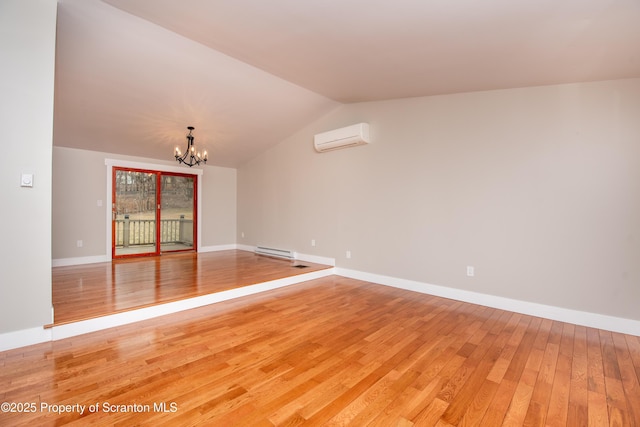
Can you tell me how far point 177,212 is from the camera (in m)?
6.84

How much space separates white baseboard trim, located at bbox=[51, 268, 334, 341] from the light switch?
125 cm

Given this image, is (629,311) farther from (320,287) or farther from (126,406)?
(126,406)

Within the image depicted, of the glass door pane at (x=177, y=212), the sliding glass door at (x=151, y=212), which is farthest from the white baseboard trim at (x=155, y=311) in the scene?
the glass door pane at (x=177, y=212)

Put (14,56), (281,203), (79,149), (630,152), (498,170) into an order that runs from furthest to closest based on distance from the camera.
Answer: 1. (281,203)
2. (79,149)
3. (498,170)
4. (630,152)
5. (14,56)

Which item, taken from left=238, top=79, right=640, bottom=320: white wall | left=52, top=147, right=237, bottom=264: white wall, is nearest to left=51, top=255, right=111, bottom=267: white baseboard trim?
left=52, top=147, right=237, bottom=264: white wall

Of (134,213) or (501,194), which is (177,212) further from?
(501,194)

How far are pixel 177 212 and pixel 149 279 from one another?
289 centimetres

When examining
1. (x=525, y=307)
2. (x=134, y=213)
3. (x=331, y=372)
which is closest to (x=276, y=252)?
(x=134, y=213)

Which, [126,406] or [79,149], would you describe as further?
[79,149]

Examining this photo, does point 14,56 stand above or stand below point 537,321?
above

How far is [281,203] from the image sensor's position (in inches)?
250

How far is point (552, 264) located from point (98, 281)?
578 centimetres

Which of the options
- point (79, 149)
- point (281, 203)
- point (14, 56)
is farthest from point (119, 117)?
point (281, 203)

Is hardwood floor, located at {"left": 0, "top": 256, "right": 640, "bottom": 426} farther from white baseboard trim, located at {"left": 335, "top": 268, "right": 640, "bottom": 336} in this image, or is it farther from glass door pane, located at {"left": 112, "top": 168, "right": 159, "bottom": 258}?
glass door pane, located at {"left": 112, "top": 168, "right": 159, "bottom": 258}
